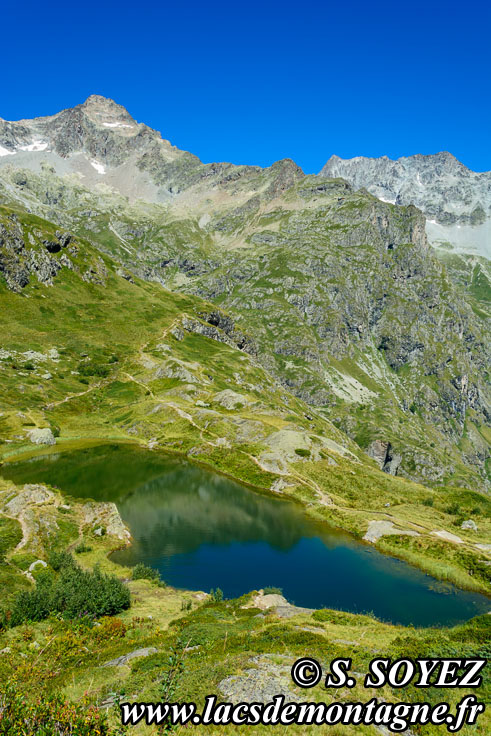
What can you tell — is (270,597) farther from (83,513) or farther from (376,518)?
(376,518)

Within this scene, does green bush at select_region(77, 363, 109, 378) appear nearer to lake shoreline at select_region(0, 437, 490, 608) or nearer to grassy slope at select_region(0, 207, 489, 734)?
grassy slope at select_region(0, 207, 489, 734)

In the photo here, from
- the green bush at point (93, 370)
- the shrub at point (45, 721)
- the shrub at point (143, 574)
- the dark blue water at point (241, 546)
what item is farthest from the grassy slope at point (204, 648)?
the green bush at point (93, 370)

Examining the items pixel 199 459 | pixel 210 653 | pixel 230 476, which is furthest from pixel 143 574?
pixel 199 459

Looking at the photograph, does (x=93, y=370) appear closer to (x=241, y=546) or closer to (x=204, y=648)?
(x=241, y=546)

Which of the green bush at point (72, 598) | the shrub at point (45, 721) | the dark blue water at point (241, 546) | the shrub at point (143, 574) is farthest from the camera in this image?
the dark blue water at point (241, 546)

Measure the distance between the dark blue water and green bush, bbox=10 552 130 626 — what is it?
1425 cm

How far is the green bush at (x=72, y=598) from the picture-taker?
30.3m

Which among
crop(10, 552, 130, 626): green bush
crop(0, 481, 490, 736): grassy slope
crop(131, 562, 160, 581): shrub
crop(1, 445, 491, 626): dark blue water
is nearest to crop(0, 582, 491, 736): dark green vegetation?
crop(0, 481, 490, 736): grassy slope

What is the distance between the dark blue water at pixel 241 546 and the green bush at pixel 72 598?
14.3 meters

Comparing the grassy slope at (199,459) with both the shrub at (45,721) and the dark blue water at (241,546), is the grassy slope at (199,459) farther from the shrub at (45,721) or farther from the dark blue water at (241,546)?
the shrub at (45,721)

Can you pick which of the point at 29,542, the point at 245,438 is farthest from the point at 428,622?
the point at 245,438

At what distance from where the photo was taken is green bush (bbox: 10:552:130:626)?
30.3 metres

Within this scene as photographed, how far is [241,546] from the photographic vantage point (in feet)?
200

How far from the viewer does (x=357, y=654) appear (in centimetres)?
2105
